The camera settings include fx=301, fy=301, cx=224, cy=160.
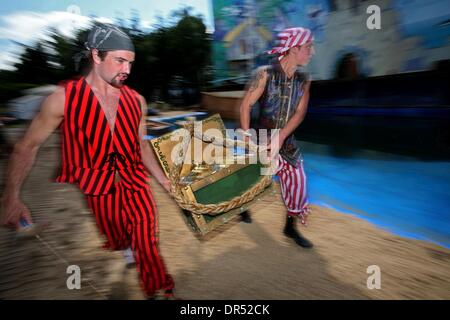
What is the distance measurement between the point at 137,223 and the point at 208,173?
545mm

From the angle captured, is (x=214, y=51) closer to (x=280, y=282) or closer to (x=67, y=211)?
(x=67, y=211)

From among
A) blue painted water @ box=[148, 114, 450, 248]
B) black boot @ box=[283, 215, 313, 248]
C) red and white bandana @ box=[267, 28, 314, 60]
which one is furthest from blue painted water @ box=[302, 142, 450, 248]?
red and white bandana @ box=[267, 28, 314, 60]

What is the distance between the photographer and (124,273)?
7.97ft

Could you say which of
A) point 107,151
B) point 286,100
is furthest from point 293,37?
point 107,151

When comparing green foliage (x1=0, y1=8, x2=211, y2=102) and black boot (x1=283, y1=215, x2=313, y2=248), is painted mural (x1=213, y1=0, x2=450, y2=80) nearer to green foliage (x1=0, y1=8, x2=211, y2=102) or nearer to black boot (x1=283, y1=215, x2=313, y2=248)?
green foliage (x1=0, y1=8, x2=211, y2=102)

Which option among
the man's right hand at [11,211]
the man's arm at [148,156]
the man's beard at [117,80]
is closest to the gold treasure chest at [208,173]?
the man's arm at [148,156]

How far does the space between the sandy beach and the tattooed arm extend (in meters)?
0.70

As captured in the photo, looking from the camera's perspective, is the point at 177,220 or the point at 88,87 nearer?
the point at 88,87

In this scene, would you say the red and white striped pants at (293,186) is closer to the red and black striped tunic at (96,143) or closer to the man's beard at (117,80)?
the red and black striped tunic at (96,143)

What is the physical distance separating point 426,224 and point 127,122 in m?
3.29

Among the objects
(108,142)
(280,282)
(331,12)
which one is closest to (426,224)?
(280,282)

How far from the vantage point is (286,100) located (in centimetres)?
262
